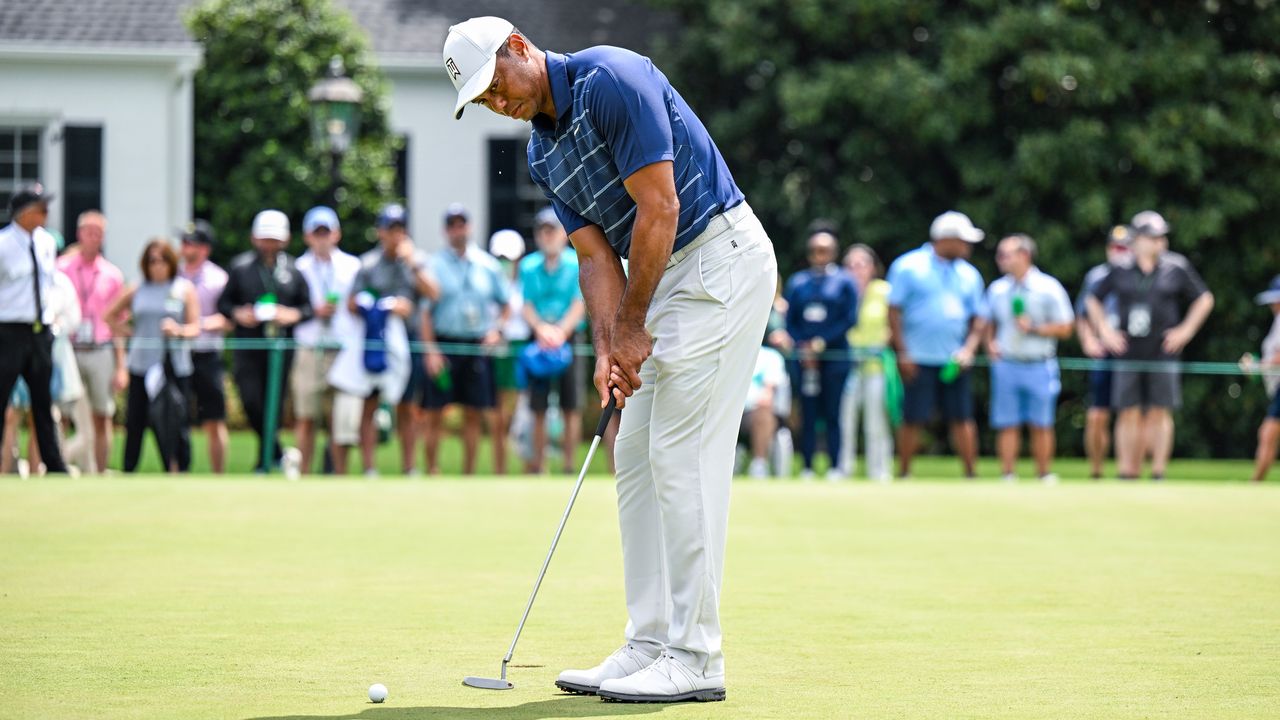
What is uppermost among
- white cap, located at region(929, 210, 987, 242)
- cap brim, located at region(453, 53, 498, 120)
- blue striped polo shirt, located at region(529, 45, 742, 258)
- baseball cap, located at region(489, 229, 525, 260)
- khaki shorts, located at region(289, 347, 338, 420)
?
white cap, located at region(929, 210, 987, 242)

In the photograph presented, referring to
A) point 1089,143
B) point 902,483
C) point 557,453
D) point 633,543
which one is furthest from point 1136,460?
point 633,543

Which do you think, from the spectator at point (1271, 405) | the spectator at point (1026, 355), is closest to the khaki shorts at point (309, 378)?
the spectator at point (1026, 355)

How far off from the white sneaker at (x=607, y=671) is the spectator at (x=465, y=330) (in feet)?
28.9

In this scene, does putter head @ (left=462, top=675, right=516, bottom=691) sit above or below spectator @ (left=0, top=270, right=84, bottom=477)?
below

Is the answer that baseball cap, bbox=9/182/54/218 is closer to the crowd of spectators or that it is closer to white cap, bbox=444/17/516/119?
the crowd of spectators

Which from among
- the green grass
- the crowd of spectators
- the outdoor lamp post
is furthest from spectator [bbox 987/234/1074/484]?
the outdoor lamp post

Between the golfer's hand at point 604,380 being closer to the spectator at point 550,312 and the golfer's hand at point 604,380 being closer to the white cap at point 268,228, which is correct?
the spectator at point 550,312

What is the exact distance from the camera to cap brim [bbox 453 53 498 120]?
4.92 m

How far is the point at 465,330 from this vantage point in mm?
14211

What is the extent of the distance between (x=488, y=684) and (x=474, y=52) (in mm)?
1702

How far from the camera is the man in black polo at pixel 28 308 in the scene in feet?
39.8

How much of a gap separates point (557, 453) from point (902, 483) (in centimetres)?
473

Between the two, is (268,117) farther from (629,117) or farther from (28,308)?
(629,117)

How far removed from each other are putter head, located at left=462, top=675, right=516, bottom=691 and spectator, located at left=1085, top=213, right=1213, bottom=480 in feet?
34.0
